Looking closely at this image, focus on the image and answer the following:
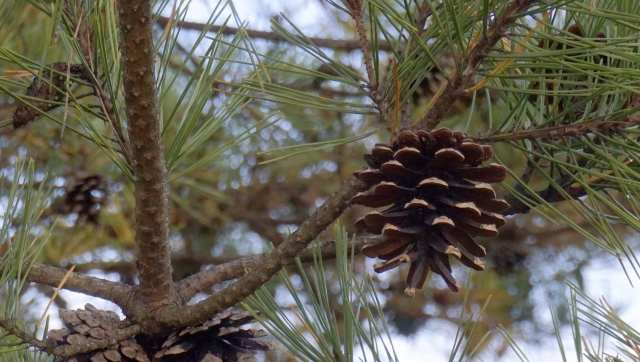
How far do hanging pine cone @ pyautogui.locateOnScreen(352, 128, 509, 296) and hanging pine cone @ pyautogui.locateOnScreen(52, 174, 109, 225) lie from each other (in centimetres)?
95

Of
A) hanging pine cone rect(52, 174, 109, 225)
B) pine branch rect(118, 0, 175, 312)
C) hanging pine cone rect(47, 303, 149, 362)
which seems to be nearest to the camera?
pine branch rect(118, 0, 175, 312)

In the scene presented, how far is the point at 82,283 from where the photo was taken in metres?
0.64

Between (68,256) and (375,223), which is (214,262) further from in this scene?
(375,223)

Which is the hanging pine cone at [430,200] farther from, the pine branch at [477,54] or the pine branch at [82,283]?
the pine branch at [82,283]

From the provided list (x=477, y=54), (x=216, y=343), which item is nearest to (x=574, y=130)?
(x=477, y=54)

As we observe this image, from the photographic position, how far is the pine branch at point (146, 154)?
46 centimetres

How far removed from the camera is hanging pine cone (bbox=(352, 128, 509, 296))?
1.73 ft

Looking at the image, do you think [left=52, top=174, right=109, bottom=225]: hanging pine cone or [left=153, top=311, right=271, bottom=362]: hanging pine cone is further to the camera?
[left=52, top=174, right=109, bottom=225]: hanging pine cone

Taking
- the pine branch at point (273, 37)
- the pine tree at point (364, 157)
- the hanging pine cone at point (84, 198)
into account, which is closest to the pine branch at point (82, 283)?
the pine tree at point (364, 157)

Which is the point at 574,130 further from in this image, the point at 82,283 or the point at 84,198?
the point at 84,198

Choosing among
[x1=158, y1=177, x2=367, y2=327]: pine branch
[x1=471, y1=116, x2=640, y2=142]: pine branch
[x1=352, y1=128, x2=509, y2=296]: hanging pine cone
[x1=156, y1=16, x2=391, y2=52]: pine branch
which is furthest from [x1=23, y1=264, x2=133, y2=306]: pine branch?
[x1=156, y1=16, x2=391, y2=52]: pine branch

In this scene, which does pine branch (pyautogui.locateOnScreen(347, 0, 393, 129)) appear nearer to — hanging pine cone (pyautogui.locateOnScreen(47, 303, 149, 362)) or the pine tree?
the pine tree

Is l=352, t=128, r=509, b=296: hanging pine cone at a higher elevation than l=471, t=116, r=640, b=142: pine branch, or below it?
below

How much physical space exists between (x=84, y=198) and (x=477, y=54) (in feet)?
3.56
